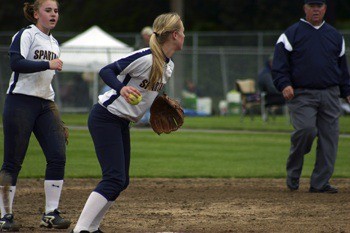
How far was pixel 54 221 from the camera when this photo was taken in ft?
25.5

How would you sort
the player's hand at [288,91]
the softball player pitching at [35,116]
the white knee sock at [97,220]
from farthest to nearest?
the player's hand at [288,91] → the softball player pitching at [35,116] → the white knee sock at [97,220]

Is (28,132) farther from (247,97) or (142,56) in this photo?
(247,97)

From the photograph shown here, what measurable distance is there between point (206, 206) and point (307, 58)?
2.27 meters

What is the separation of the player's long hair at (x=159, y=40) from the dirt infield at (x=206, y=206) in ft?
4.74

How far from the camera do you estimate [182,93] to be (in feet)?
94.0

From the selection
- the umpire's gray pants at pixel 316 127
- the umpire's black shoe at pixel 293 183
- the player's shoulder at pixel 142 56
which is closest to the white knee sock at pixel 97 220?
the player's shoulder at pixel 142 56

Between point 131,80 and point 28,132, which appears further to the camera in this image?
point 28,132

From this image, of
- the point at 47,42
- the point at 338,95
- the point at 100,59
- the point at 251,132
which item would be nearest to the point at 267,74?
the point at 251,132

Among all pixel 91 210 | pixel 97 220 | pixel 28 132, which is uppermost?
pixel 28 132

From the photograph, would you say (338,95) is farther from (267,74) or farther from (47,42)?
(267,74)

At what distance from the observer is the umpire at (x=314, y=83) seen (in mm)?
10344

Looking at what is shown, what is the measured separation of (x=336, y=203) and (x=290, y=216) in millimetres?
1184

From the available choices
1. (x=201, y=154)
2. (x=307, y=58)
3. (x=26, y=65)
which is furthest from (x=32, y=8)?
(x=201, y=154)

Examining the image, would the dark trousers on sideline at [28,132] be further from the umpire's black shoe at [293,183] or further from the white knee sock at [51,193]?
the umpire's black shoe at [293,183]
